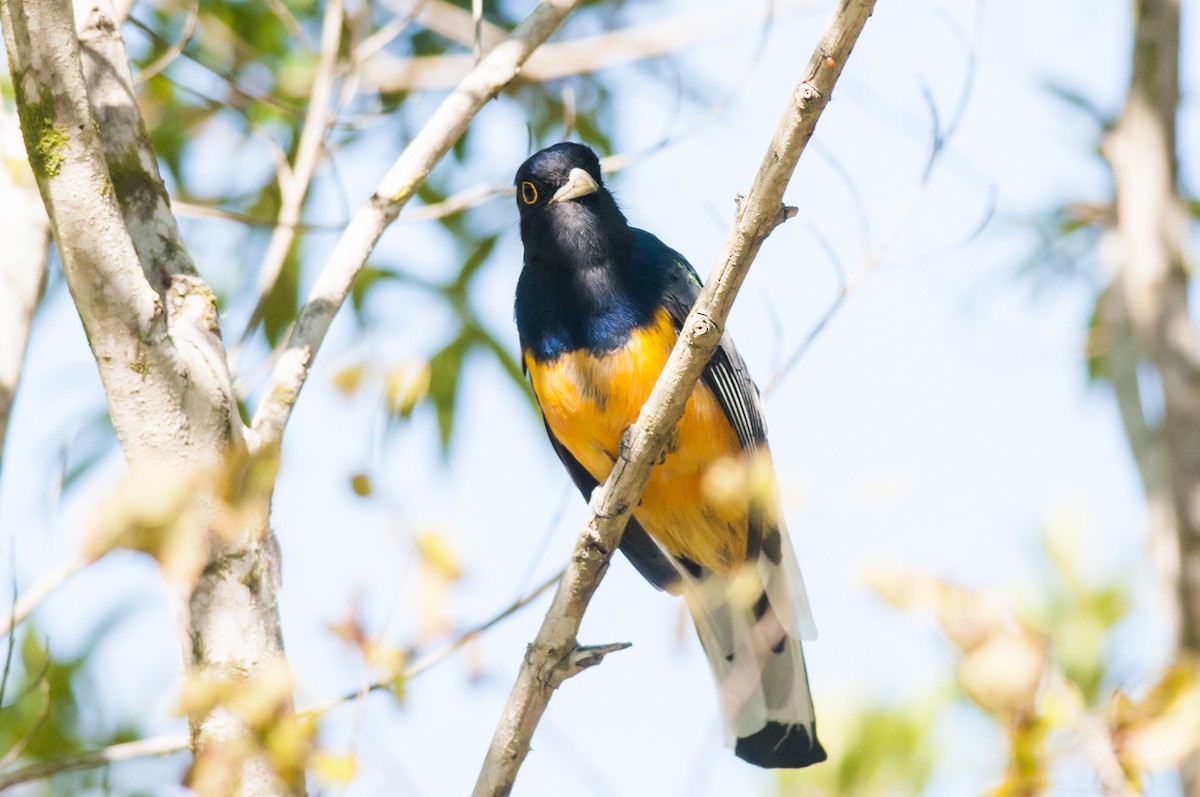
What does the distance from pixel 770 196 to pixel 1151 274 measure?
310 cm

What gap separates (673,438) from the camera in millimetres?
4188

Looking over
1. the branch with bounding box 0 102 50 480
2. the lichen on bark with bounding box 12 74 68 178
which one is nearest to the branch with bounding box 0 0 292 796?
the lichen on bark with bounding box 12 74 68 178

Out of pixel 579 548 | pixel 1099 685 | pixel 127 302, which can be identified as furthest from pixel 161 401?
pixel 1099 685

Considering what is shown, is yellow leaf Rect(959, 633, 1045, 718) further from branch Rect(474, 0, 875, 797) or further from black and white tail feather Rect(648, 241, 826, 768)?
black and white tail feather Rect(648, 241, 826, 768)

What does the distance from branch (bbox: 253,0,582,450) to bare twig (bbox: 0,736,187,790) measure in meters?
0.95

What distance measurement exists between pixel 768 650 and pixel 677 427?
3.65ft

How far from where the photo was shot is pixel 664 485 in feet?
14.4

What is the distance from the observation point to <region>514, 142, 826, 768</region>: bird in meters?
4.10

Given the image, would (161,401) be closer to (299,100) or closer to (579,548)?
(579,548)

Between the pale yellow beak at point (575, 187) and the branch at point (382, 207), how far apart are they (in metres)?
0.97

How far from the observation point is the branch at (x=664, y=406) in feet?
8.36

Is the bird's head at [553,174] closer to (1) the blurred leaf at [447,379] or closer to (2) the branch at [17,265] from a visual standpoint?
(1) the blurred leaf at [447,379]

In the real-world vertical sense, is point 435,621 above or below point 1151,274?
below

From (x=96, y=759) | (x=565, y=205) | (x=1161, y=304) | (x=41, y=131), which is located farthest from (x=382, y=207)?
(x=1161, y=304)
